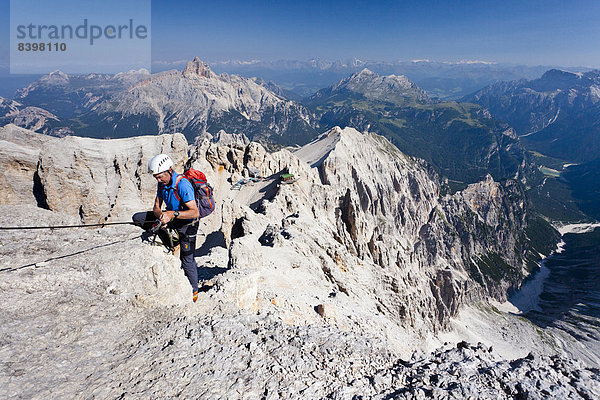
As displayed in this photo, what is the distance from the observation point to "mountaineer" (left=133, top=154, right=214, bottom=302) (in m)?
10.1

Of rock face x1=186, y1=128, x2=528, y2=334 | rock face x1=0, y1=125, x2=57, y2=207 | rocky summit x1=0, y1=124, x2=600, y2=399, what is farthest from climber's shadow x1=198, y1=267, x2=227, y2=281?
rock face x1=0, y1=125, x2=57, y2=207

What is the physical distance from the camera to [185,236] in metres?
11.4

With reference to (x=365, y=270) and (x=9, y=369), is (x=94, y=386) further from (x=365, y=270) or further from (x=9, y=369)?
(x=365, y=270)

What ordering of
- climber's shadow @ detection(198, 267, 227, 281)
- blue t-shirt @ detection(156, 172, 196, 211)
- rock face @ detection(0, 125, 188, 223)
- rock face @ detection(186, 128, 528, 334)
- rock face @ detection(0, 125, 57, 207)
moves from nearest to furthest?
blue t-shirt @ detection(156, 172, 196, 211)
climber's shadow @ detection(198, 267, 227, 281)
rock face @ detection(186, 128, 528, 334)
rock face @ detection(0, 125, 57, 207)
rock face @ detection(0, 125, 188, 223)

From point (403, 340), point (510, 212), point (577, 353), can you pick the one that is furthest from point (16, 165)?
point (510, 212)

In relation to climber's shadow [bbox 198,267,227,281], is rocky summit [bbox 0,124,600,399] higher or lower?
higher

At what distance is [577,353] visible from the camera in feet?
257

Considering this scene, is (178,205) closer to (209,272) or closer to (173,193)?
(173,193)

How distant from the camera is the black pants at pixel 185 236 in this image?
1066 cm

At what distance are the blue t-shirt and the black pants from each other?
1.90 feet

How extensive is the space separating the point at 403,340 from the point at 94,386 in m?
22.1

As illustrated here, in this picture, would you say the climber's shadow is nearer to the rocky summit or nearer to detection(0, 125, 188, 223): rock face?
the rocky summit

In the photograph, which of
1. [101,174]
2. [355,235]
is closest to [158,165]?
[101,174]

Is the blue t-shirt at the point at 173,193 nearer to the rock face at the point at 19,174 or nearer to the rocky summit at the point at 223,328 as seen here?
the rocky summit at the point at 223,328
